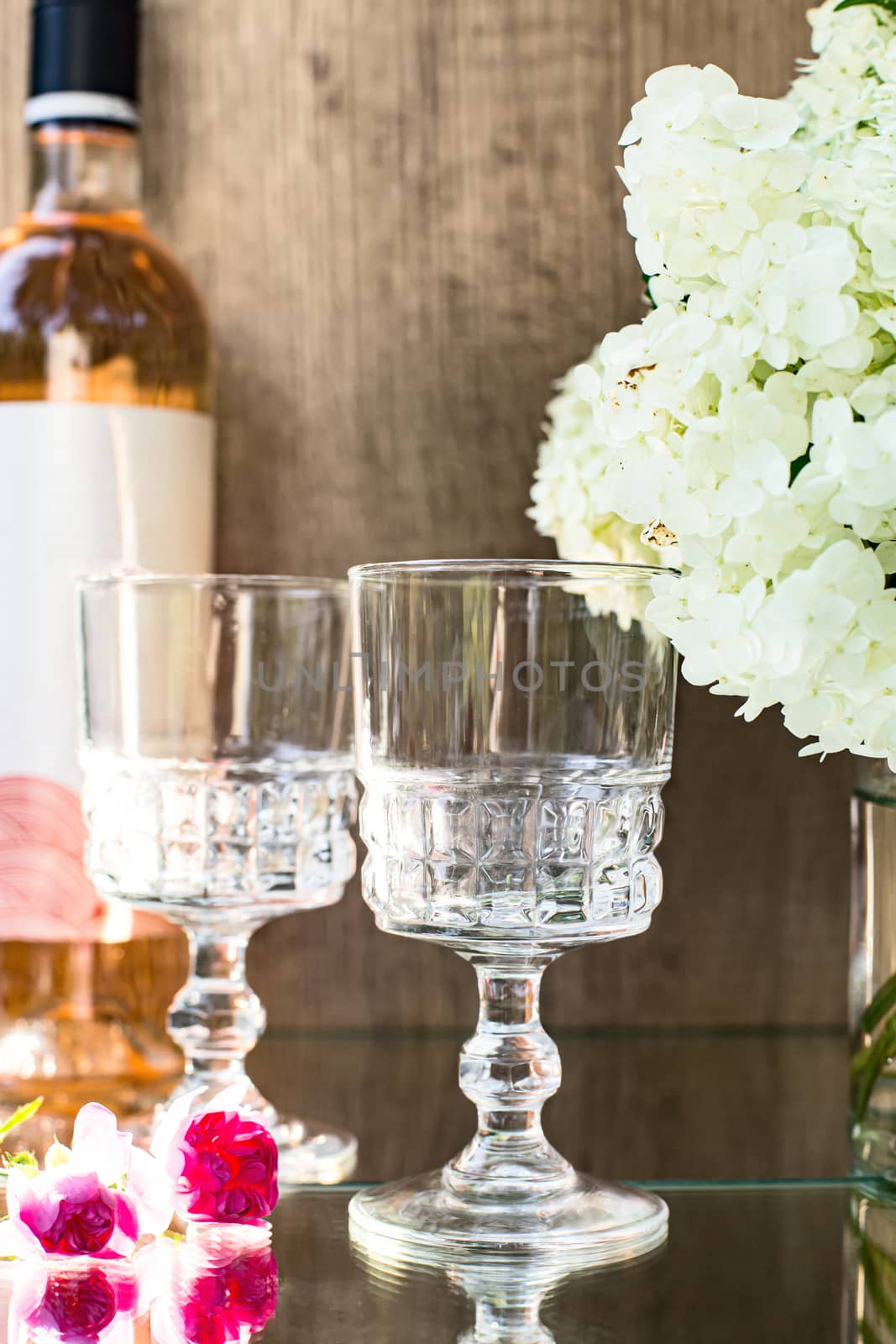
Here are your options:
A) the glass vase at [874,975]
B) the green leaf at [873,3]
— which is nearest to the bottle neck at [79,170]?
the green leaf at [873,3]

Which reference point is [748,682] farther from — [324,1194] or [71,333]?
[71,333]

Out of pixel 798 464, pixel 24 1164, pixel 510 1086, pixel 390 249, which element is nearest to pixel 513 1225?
pixel 510 1086

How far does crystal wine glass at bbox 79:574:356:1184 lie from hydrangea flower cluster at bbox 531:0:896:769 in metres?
0.19

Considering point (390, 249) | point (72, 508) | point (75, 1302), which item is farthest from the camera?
point (390, 249)

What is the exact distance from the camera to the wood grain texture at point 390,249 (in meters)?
0.81

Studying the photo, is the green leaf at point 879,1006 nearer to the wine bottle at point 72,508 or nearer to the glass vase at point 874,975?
the glass vase at point 874,975

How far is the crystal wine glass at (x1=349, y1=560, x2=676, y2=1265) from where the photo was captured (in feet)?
1.65

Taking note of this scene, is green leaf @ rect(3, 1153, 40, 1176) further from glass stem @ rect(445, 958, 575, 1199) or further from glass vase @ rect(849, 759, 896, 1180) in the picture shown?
glass vase @ rect(849, 759, 896, 1180)

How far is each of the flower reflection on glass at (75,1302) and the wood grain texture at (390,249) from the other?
331 millimetres

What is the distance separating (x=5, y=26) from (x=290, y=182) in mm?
169

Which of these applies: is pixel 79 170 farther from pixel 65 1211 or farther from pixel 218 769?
pixel 65 1211

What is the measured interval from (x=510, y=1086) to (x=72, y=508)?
323mm

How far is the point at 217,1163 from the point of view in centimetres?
50

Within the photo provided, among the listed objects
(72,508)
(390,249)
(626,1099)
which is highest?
(390,249)
